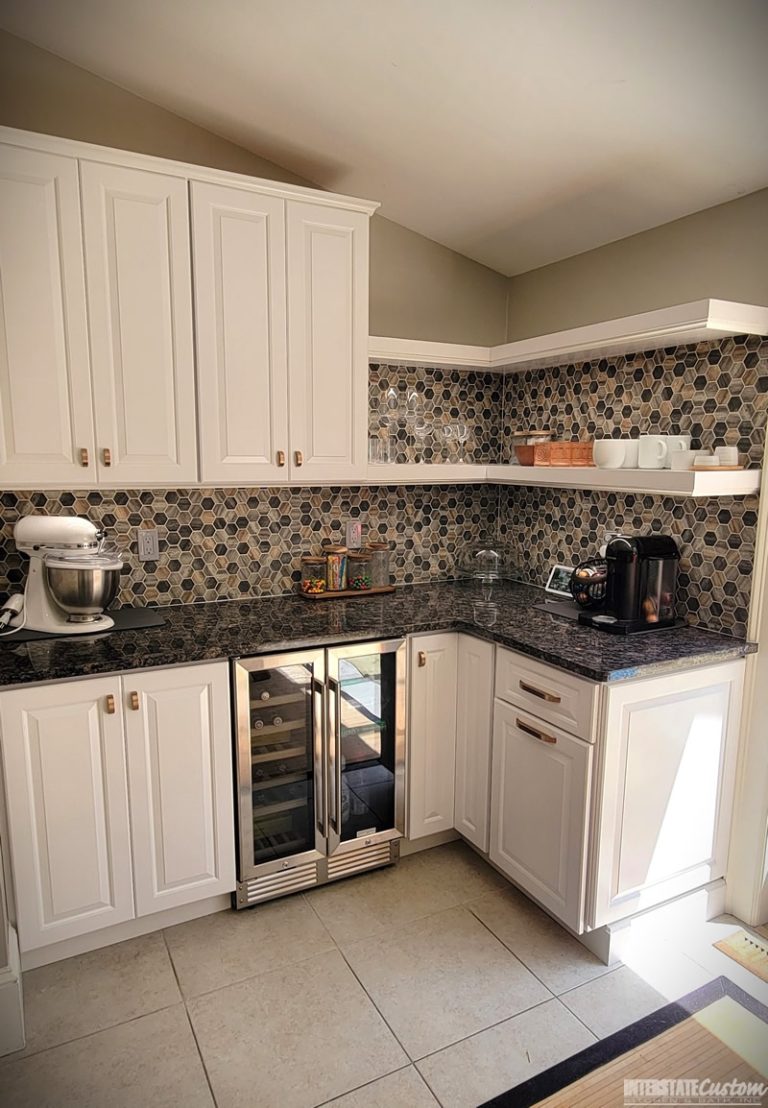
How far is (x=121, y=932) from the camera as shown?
2162 millimetres

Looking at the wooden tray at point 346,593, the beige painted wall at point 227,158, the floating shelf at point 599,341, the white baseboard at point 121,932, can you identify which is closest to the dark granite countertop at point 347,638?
the wooden tray at point 346,593

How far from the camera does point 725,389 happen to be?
2238mm

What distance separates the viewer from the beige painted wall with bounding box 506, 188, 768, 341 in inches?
83.0

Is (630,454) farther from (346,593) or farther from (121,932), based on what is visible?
(121,932)

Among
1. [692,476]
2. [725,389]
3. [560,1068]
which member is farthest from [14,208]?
[560,1068]

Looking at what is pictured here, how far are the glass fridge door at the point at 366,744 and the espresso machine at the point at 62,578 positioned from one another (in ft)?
2.60

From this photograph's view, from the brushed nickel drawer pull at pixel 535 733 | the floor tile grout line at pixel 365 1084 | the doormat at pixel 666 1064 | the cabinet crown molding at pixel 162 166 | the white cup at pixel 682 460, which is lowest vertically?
the floor tile grout line at pixel 365 1084

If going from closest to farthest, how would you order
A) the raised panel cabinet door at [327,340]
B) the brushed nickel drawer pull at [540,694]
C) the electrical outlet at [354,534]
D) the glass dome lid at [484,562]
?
the brushed nickel drawer pull at [540,694] < the raised panel cabinet door at [327,340] < the electrical outlet at [354,534] < the glass dome lid at [484,562]

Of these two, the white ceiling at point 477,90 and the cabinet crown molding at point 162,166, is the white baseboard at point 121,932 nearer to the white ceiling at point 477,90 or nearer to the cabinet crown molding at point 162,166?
the cabinet crown molding at point 162,166

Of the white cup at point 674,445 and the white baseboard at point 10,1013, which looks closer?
the white baseboard at point 10,1013

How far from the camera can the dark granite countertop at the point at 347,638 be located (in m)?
1.97

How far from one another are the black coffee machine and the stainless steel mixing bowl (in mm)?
1637

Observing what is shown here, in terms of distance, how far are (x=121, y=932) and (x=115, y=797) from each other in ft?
1.66

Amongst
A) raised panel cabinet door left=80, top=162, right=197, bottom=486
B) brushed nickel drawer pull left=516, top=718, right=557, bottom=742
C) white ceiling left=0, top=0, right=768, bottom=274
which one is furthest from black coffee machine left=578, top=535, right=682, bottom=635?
raised panel cabinet door left=80, top=162, right=197, bottom=486
